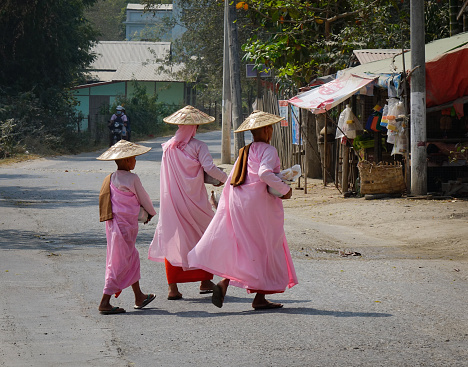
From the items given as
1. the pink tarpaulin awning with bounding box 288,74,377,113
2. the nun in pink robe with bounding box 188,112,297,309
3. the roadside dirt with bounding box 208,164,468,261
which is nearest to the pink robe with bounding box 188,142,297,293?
the nun in pink robe with bounding box 188,112,297,309

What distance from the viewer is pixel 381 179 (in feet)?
48.5

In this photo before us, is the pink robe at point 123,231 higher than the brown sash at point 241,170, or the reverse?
the brown sash at point 241,170

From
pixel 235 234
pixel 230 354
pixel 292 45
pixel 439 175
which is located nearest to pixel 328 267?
pixel 235 234

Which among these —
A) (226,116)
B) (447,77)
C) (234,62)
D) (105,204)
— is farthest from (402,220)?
(226,116)

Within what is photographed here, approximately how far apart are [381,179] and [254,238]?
8.29m

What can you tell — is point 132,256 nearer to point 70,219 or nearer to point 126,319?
point 126,319

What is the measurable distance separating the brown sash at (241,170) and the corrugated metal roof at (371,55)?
1133 centimetres

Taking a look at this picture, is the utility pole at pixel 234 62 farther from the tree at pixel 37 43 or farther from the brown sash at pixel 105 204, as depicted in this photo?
the brown sash at pixel 105 204

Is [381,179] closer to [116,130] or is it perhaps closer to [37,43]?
[116,130]

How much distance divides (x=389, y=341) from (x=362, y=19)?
15424 mm

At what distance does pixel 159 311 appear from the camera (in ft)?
22.6

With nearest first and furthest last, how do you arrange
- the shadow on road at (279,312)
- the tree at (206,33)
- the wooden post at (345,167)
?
the shadow on road at (279,312)
the wooden post at (345,167)
the tree at (206,33)

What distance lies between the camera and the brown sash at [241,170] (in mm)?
6973

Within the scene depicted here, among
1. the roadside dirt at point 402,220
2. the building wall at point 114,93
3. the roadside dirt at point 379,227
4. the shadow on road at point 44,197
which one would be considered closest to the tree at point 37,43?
the shadow on road at point 44,197
